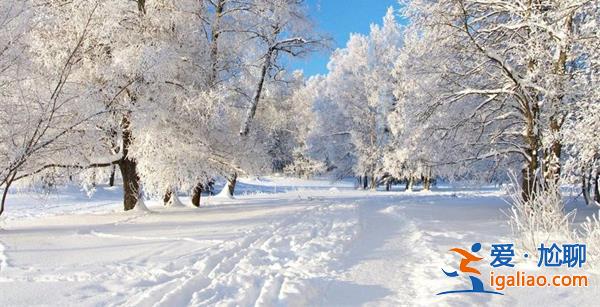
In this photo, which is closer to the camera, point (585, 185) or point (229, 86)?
point (585, 185)

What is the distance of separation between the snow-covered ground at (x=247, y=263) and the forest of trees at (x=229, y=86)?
185cm

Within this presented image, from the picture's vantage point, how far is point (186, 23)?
12.9 metres

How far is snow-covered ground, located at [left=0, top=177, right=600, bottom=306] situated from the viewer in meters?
4.64

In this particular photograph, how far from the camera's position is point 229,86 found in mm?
14648

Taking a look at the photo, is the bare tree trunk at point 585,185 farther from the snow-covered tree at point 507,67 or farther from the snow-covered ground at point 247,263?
the snow-covered ground at point 247,263

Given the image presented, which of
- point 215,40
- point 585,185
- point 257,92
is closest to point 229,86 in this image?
point 215,40

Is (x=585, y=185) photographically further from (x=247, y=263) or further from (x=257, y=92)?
(x=257, y=92)

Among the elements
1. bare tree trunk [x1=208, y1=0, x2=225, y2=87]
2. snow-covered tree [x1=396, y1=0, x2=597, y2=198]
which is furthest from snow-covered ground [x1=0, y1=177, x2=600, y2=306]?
bare tree trunk [x1=208, y1=0, x2=225, y2=87]

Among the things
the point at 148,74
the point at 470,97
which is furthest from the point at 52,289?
the point at 470,97

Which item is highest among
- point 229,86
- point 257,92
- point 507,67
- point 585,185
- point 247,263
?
point 257,92

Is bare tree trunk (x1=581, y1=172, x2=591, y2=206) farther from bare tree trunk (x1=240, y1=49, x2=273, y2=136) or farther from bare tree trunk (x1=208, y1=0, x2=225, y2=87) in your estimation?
bare tree trunk (x1=240, y1=49, x2=273, y2=136)

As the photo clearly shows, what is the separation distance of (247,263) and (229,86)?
30.6 feet

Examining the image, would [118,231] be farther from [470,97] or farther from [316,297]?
[470,97]

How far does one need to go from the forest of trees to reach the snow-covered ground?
1.85m
